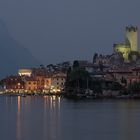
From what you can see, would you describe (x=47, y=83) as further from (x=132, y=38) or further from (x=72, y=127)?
(x=72, y=127)

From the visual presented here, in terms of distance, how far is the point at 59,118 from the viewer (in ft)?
115

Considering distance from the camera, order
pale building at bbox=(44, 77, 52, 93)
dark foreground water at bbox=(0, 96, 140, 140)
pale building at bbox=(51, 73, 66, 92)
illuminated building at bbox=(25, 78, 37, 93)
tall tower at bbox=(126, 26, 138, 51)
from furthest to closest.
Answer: tall tower at bbox=(126, 26, 138, 51)
illuminated building at bbox=(25, 78, 37, 93)
pale building at bbox=(44, 77, 52, 93)
pale building at bbox=(51, 73, 66, 92)
dark foreground water at bbox=(0, 96, 140, 140)

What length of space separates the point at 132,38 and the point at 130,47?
4.94ft

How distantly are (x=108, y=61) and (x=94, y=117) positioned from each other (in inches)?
2949

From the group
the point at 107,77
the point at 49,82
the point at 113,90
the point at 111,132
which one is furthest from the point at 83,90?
the point at 111,132

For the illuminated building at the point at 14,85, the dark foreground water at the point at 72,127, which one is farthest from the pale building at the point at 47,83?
the dark foreground water at the point at 72,127

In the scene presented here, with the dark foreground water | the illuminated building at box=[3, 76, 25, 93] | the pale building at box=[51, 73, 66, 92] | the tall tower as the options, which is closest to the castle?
the tall tower

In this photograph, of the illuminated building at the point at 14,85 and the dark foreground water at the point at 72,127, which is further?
the illuminated building at the point at 14,85

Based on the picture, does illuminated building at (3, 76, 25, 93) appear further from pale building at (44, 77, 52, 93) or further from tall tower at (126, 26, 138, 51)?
tall tower at (126, 26, 138, 51)

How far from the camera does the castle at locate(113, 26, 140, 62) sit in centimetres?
10438

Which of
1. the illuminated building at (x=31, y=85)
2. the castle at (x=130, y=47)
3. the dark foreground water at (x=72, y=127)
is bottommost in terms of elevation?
the dark foreground water at (x=72, y=127)

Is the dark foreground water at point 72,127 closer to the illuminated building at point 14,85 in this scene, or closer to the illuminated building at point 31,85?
the illuminated building at point 31,85

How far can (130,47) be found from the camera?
10575 cm

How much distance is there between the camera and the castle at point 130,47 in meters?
104
